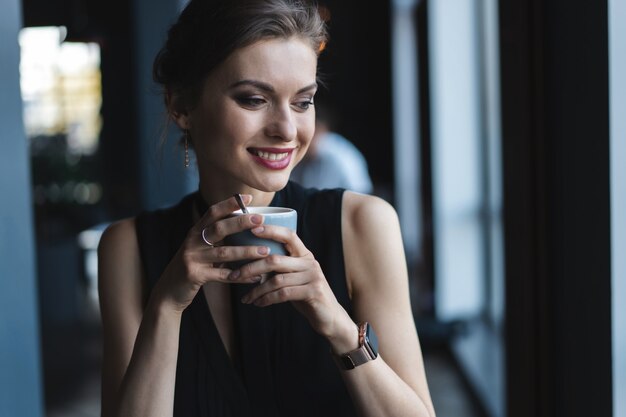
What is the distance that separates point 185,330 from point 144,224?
0.25m

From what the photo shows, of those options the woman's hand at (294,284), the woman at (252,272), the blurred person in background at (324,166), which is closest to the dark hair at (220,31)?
the woman at (252,272)

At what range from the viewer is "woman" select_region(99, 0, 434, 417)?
129 centimetres

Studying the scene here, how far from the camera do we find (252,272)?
47.3 inches

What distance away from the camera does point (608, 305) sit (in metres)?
1.38

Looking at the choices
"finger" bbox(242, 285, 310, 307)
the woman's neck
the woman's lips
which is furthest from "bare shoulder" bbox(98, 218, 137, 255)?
"finger" bbox(242, 285, 310, 307)

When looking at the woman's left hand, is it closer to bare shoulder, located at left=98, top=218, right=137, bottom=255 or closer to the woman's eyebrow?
the woman's eyebrow

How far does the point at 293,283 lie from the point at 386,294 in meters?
0.35

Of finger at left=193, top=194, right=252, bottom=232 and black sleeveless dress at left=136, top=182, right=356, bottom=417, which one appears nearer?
finger at left=193, top=194, right=252, bottom=232

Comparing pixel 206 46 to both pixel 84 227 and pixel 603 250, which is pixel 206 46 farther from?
pixel 84 227

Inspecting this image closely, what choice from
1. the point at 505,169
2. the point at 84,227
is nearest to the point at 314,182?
the point at 84,227

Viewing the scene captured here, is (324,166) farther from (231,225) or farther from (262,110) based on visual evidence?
(231,225)

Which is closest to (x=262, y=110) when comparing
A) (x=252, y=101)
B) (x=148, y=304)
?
(x=252, y=101)

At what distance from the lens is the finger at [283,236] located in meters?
1.19

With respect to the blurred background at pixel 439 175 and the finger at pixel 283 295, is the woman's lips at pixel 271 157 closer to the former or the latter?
the finger at pixel 283 295
